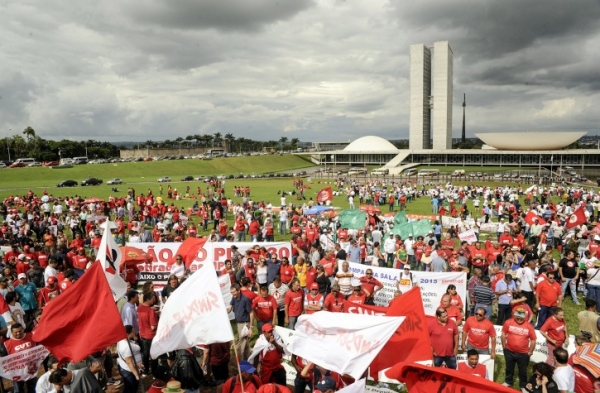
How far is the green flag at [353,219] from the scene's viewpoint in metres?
19.3

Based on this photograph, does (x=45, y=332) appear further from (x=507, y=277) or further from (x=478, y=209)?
(x=478, y=209)

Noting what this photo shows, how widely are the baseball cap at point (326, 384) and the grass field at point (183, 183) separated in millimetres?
4150

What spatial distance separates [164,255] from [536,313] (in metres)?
11.2

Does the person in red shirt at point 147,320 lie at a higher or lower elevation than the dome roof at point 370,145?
lower

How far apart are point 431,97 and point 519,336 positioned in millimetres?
145442

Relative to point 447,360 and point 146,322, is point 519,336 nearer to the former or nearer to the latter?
point 447,360

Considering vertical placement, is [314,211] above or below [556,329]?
below

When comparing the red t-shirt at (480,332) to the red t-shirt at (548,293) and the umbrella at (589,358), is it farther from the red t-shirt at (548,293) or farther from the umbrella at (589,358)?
the red t-shirt at (548,293)

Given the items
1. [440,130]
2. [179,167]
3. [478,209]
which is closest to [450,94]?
[440,130]

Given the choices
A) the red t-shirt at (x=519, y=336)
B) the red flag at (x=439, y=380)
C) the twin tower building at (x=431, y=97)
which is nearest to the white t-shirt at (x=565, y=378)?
the red t-shirt at (x=519, y=336)

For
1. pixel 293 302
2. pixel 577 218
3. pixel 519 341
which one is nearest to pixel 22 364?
pixel 293 302

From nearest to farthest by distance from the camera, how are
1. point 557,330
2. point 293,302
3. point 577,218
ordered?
point 557,330 → point 293,302 → point 577,218

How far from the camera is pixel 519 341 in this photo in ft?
23.7

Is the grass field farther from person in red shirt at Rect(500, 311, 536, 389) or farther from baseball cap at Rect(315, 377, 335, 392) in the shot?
baseball cap at Rect(315, 377, 335, 392)
